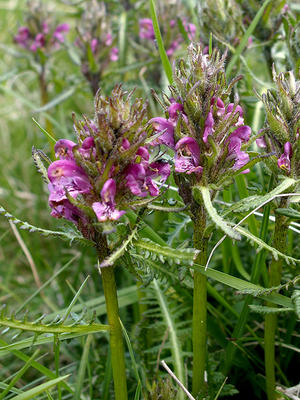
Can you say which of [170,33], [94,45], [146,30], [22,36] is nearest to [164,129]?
[94,45]

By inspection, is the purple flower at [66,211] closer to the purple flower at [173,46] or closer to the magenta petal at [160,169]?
the magenta petal at [160,169]

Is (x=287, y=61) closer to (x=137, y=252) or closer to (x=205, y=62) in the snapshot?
(x=205, y=62)

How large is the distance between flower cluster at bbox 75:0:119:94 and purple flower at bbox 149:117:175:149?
1554mm

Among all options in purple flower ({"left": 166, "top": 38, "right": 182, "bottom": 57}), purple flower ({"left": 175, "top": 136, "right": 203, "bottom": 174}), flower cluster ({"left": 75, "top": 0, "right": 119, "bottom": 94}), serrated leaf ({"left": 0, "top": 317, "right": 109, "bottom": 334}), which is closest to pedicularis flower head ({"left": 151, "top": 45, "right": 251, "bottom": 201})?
purple flower ({"left": 175, "top": 136, "right": 203, "bottom": 174})

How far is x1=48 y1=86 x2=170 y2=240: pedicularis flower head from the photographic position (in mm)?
1039

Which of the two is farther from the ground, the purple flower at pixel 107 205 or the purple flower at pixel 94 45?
the purple flower at pixel 94 45

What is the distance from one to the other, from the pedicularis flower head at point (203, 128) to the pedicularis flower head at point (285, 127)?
0.33 ft

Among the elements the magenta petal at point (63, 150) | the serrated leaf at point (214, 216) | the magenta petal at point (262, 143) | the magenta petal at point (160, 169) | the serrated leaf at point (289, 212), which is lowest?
the serrated leaf at point (289, 212)

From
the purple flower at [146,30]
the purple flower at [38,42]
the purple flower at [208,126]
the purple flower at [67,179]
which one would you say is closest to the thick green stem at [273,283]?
the purple flower at [208,126]

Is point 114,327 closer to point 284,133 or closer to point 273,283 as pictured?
point 273,283

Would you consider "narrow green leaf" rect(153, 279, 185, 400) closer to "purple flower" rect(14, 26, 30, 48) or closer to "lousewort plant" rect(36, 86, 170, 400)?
"lousewort plant" rect(36, 86, 170, 400)

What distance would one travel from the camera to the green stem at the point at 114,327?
1.16 meters

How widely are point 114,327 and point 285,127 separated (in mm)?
675

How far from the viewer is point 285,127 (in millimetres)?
1223
